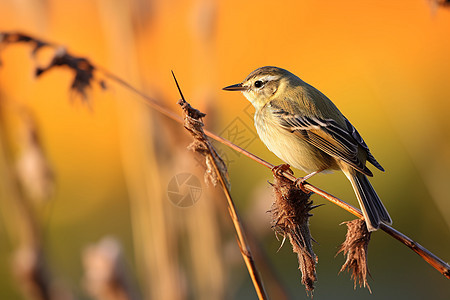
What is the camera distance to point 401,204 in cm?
498

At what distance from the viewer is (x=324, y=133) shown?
2242 mm

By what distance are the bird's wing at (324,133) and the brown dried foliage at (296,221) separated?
26.6 inches

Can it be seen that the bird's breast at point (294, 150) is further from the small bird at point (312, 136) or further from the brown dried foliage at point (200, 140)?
the brown dried foliage at point (200, 140)

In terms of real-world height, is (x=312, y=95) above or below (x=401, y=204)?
above

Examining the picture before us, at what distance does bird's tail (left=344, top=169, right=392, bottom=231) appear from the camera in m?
1.50

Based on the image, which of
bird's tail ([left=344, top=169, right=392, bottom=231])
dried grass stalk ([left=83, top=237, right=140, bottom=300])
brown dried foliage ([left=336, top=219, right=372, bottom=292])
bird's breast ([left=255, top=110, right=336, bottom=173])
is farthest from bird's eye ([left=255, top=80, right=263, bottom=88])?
brown dried foliage ([left=336, top=219, right=372, bottom=292])

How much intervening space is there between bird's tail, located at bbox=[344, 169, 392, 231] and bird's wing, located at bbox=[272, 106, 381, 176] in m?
0.08

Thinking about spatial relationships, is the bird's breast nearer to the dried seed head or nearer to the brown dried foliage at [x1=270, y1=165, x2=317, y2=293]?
the brown dried foliage at [x1=270, y1=165, x2=317, y2=293]

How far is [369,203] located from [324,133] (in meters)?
0.45

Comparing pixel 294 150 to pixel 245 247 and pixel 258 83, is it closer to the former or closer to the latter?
pixel 258 83

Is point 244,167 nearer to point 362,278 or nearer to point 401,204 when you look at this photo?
point 401,204

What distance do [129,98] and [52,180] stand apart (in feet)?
1.82

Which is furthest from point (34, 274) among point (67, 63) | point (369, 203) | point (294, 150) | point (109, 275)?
point (369, 203)

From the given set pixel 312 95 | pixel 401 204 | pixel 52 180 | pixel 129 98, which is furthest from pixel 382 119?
pixel 52 180
